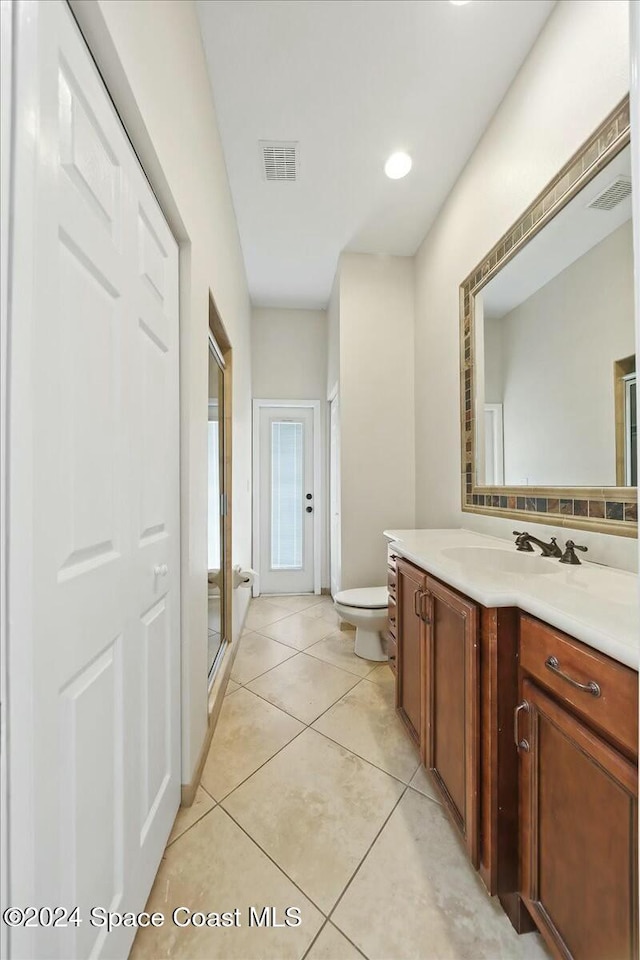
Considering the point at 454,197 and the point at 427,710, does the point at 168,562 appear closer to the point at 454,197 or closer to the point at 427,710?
the point at 427,710

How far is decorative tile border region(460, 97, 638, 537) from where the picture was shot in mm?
1207

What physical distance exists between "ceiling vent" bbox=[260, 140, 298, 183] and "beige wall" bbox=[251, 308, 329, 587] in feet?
5.62

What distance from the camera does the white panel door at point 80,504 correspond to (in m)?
0.54

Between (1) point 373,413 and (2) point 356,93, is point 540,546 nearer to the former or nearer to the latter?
(1) point 373,413

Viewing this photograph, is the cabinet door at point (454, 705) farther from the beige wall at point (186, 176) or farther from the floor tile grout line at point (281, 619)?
the floor tile grout line at point (281, 619)

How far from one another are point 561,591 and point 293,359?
3.51 m

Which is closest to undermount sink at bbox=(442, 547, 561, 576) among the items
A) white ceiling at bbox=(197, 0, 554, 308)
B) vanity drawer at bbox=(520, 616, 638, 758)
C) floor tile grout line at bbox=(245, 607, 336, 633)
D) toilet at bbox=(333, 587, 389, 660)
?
vanity drawer at bbox=(520, 616, 638, 758)

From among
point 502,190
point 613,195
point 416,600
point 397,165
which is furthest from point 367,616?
point 397,165

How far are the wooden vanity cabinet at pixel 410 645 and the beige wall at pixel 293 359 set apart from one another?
91.4 inches

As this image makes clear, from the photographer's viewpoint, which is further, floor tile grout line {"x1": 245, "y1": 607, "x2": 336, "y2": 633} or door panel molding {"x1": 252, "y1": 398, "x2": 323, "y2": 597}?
door panel molding {"x1": 252, "y1": 398, "x2": 323, "y2": 597}

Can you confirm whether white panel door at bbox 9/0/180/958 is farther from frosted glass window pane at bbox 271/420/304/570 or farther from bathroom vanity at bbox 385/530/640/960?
frosted glass window pane at bbox 271/420/304/570

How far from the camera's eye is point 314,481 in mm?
4074

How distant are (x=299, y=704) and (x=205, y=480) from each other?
4.21ft

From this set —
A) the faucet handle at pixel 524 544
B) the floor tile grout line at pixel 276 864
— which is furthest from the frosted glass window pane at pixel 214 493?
the faucet handle at pixel 524 544
